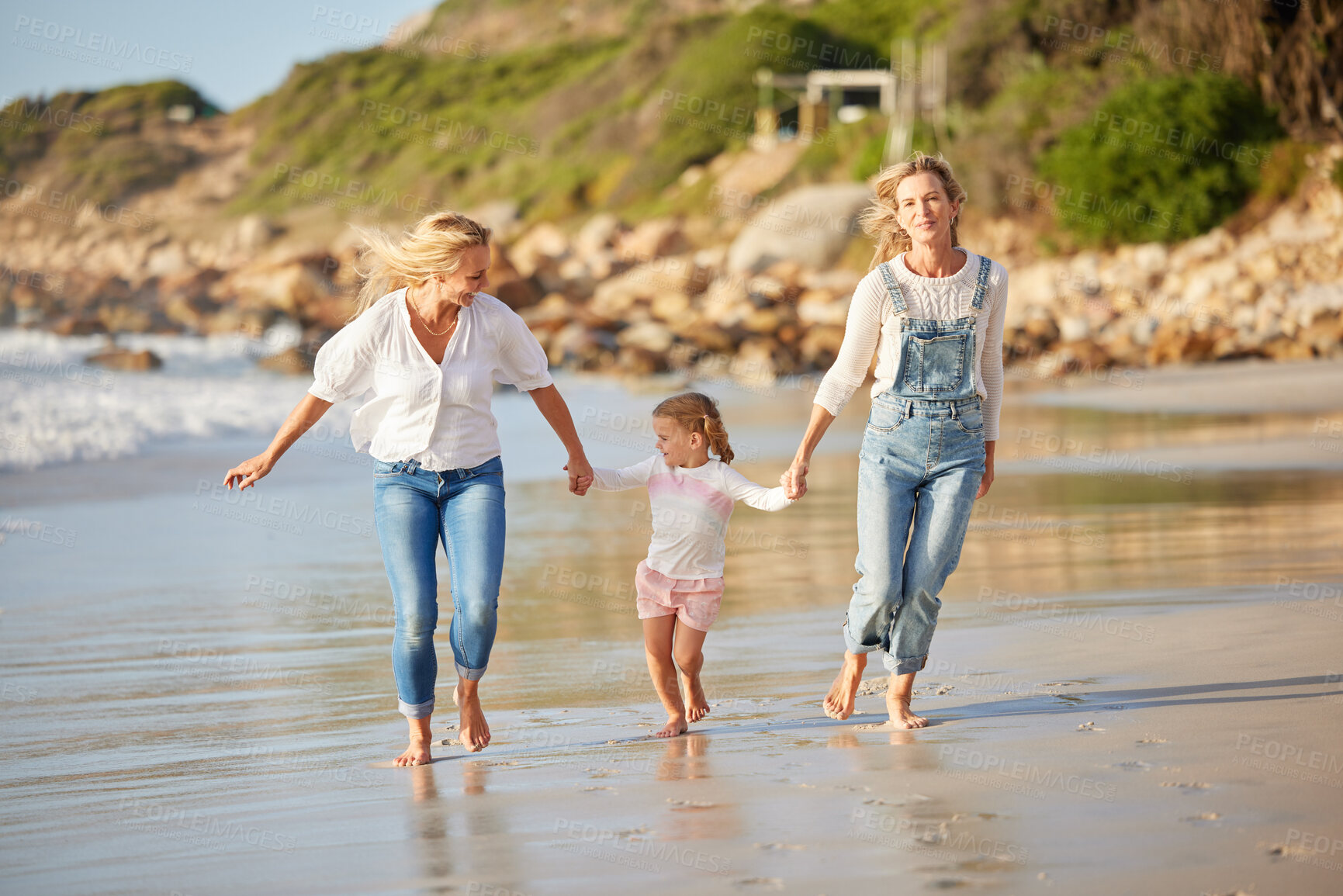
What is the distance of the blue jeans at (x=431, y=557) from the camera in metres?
4.40

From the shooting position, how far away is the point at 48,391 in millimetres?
21938

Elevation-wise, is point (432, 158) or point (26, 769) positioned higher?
point (432, 158)

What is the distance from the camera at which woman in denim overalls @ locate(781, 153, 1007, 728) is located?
14.9 ft

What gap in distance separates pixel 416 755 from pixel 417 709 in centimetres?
14

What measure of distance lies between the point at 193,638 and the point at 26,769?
1.97 metres

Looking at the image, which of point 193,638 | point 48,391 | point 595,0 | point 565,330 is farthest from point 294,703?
point 595,0

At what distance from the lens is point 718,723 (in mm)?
4684

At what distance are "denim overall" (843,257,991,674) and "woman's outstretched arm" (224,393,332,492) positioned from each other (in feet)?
5.81

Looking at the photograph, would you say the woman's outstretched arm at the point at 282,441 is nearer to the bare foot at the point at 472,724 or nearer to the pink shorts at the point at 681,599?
the bare foot at the point at 472,724

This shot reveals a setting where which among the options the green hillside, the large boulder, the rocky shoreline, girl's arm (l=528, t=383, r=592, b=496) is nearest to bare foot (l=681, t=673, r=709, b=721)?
girl's arm (l=528, t=383, r=592, b=496)

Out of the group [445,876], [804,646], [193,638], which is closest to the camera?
[445,876]

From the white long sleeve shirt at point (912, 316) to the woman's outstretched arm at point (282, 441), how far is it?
1.62 m

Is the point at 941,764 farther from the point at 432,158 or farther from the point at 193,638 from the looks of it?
the point at 432,158

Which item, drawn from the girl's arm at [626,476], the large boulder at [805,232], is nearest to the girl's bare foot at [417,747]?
the girl's arm at [626,476]
